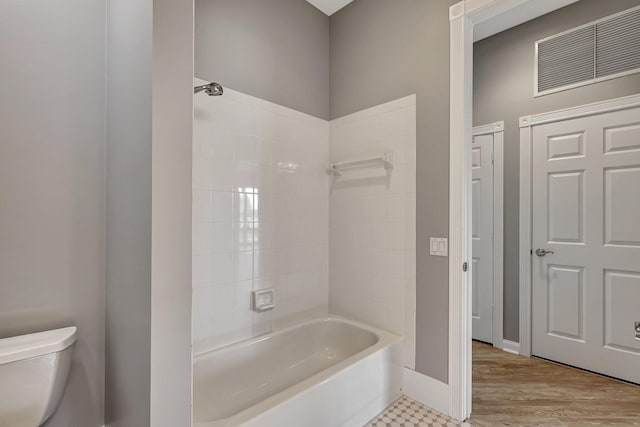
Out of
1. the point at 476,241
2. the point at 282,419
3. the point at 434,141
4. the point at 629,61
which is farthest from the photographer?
the point at 476,241

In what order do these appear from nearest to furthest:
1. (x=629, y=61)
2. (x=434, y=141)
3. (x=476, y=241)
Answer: (x=434, y=141), (x=629, y=61), (x=476, y=241)

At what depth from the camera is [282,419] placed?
4.24 ft

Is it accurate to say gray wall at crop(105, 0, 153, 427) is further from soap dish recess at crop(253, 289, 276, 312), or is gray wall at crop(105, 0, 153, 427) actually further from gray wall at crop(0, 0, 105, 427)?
soap dish recess at crop(253, 289, 276, 312)

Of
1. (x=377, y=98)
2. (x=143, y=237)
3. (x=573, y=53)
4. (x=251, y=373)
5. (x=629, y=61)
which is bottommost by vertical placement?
(x=251, y=373)

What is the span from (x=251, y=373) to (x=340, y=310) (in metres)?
0.82

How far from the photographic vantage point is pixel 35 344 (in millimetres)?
1042

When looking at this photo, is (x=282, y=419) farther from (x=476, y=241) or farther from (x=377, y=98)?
(x=476, y=241)

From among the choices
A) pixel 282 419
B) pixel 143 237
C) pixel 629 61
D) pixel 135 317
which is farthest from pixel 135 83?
pixel 629 61

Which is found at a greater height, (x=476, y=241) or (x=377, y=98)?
(x=377, y=98)

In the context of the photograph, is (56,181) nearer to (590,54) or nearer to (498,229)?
(498,229)

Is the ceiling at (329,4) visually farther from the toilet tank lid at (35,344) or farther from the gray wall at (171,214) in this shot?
the toilet tank lid at (35,344)

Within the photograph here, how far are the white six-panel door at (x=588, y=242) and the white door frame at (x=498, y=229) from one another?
25cm

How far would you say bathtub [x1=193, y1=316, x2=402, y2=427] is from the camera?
1.36 metres

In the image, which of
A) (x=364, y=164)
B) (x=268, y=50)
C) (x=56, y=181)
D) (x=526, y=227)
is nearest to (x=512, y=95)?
(x=526, y=227)
